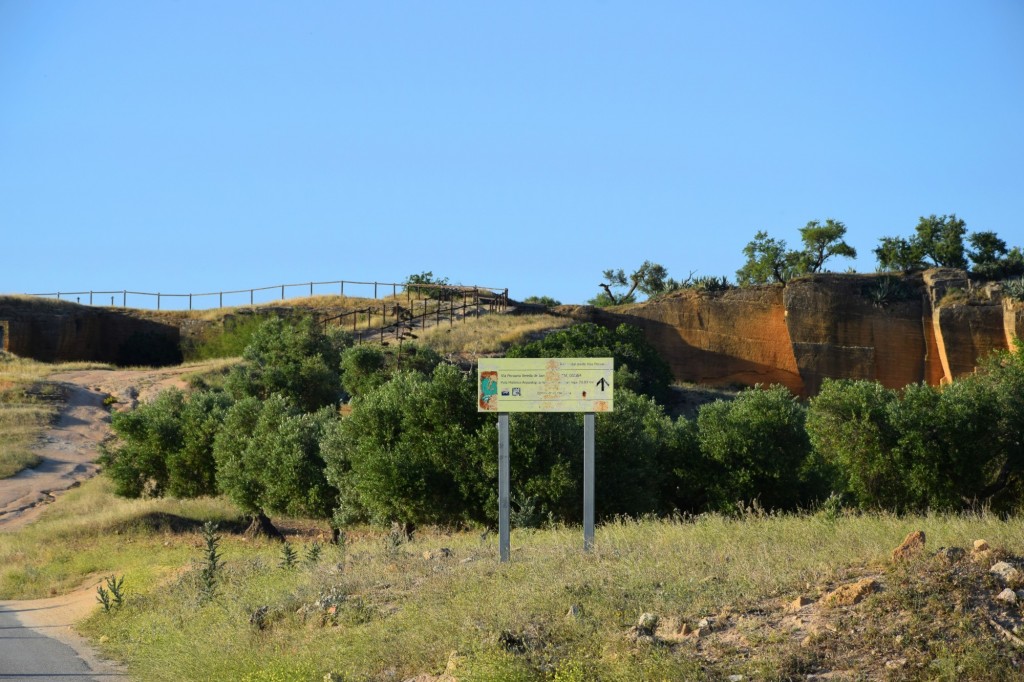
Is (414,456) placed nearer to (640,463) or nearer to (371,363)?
(640,463)

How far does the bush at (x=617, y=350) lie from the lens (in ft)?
171

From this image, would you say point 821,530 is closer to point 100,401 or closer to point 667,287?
point 100,401

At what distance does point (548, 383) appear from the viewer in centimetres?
1293

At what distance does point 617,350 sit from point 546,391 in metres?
41.2

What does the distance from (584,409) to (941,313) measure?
4900cm

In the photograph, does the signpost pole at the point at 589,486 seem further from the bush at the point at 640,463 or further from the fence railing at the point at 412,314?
the fence railing at the point at 412,314

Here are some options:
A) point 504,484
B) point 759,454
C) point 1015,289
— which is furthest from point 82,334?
point 504,484

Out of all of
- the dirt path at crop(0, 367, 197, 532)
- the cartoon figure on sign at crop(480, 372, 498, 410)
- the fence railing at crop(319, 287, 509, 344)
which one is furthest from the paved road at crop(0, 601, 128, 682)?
the fence railing at crop(319, 287, 509, 344)

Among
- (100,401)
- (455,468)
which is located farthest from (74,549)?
(100,401)

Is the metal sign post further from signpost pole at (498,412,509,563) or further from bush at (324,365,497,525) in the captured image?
bush at (324,365,497,525)

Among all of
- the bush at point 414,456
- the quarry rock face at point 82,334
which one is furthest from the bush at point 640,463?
the quarry rock face at point 82,334

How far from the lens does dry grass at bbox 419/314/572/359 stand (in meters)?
53.6

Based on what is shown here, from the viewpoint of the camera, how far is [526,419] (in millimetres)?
23828

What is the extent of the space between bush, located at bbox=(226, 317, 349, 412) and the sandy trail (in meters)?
6.22
